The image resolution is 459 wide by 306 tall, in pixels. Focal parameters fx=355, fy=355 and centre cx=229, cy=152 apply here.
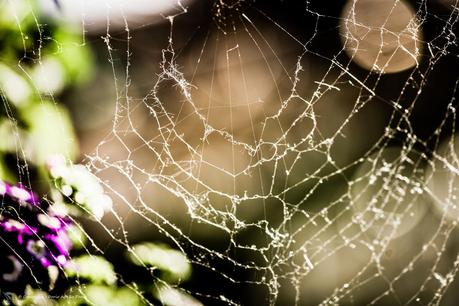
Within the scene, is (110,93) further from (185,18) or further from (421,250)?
(421,250)

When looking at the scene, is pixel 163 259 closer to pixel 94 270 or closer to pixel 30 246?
pixel 94 270

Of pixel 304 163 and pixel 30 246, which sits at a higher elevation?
pixel 304 163

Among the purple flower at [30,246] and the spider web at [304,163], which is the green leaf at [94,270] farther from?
the spider web at [304,163]

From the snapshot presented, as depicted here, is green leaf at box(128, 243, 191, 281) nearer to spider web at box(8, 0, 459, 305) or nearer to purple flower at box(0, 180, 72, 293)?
purple flower at box(0, 180, 72, 293)

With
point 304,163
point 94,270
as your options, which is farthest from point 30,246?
point 304,163

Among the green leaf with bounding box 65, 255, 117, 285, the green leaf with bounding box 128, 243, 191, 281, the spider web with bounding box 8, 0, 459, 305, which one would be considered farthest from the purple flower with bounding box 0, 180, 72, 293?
the spider web with bounding box 8, 0, 459, 305

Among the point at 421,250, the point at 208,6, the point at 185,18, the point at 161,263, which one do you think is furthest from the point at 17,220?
the point at 421,250
